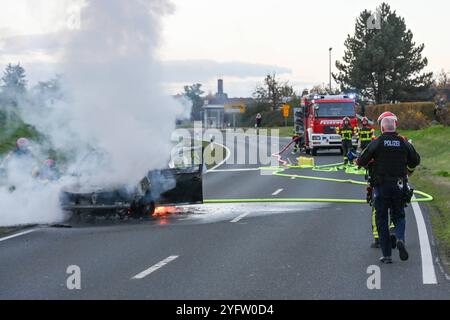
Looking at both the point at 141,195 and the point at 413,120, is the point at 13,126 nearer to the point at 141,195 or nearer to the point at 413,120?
the point at 141,195

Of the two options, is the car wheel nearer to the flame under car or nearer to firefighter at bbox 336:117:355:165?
the flame under car

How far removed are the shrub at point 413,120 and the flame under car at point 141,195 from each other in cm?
3439

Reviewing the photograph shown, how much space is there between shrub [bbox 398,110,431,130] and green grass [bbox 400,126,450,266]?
56 cm

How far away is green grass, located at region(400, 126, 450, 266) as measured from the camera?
39.5 feet

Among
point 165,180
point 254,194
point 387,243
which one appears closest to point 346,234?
point 387,243

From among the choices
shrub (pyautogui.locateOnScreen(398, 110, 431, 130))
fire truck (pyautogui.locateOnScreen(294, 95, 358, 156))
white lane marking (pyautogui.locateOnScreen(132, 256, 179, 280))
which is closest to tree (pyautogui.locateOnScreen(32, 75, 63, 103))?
white lane marking (pyautogui.locateOnScreen(132, 256, 179, 280))

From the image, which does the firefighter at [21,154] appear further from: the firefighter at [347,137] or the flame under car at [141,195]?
the firefighter at [347,137]

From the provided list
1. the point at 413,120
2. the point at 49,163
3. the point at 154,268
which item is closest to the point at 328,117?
the point at 413,120

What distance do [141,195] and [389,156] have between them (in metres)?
6.26

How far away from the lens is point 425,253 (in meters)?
9.95

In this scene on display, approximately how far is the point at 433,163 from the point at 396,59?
48660 millimetres

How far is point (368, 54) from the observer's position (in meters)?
74.4
